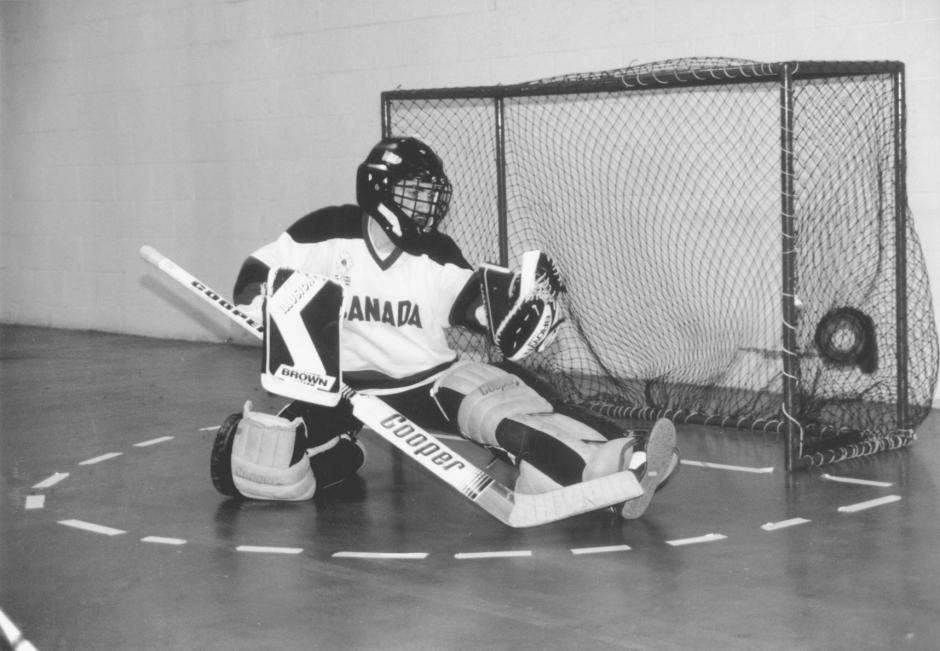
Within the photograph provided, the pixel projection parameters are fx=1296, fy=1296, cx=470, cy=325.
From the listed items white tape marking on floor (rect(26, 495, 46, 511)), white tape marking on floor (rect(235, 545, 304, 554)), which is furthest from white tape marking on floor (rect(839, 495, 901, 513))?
white tape marking on floor (rect(26, 495, 46, 511))

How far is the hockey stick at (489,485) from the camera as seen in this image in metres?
4.23

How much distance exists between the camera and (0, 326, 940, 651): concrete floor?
11.2 ft

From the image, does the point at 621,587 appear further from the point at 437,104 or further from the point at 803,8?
Result: the point at 437,104

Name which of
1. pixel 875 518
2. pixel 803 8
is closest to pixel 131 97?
pixel 803 8

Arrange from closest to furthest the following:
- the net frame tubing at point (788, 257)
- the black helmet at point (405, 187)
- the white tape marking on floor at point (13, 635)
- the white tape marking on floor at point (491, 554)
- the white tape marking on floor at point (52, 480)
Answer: the white tape marking on floor at point (13, 635)
the white tape marking on floor at point (491, 554)
the black helmet at point (405, 187)
the net frame tubing at point (788, 257)
the white tape marking on floor at point (52, 480)

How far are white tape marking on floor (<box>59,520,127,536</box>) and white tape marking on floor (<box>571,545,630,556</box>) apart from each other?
1609 millimetres

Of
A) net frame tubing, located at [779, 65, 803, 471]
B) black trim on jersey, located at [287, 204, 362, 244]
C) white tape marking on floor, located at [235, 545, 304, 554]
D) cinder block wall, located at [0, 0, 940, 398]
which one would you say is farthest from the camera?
cinder block wall, located at [0, 0, 940, 398]

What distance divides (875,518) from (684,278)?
8.96ft

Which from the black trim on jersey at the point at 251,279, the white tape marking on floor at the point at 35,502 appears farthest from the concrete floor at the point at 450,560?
the black trim on jersey at the point at 251,279

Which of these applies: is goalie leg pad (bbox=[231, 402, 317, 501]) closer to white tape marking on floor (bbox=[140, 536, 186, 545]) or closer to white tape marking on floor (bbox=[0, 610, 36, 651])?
white tape marking on floor (bbox=[140, 536, 186, 545])

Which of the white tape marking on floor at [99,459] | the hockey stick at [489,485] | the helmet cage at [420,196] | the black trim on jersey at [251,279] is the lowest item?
the white tape marking on floor at [99,459]

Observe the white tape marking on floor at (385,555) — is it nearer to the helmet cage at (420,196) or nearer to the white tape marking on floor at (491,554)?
the white tape marking on floor at (491,554)

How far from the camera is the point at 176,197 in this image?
9.75 m

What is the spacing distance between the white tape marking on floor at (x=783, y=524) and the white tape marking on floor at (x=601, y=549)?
54 centimetres
